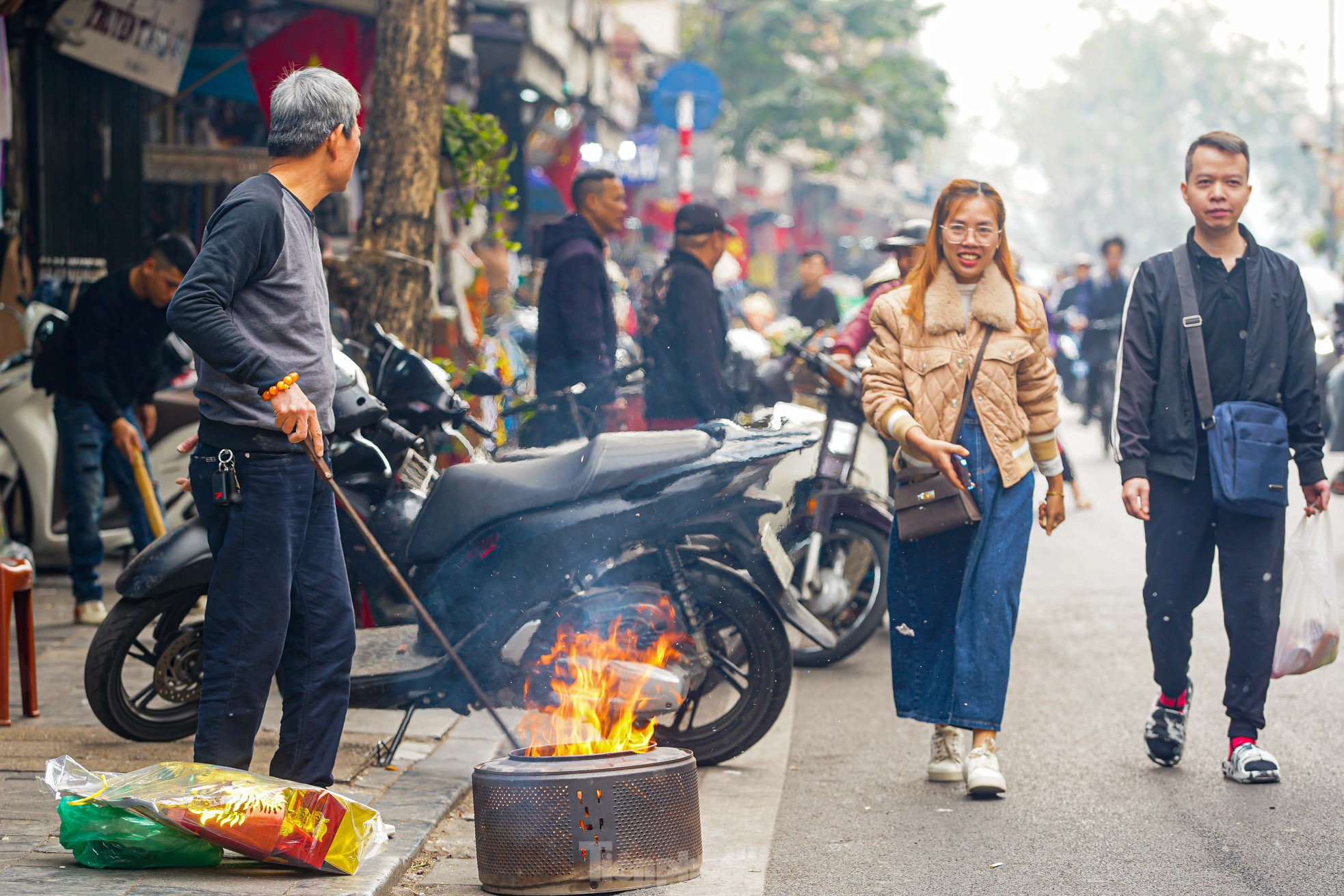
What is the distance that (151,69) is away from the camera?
9.45 metres

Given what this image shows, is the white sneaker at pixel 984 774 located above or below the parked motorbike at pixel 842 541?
below

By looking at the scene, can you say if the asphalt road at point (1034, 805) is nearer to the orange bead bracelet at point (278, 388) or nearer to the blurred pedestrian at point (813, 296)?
the orange bead bracelet at point (278, 388)

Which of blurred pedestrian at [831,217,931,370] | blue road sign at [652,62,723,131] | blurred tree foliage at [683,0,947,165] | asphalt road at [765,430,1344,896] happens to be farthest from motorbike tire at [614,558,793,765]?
blurred tree foliage at [683,0,947,165]

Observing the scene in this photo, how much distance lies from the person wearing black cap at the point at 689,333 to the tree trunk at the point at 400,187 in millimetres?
1080

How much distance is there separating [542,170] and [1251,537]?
1345cm

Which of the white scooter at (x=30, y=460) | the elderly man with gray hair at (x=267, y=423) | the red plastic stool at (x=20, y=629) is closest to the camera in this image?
the elderly man with gray hair at (x=267, y=423)

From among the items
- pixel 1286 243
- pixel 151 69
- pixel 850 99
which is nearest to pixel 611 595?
pixel 151 69

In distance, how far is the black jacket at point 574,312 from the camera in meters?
7.39

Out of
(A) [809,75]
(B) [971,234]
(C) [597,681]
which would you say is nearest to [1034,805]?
(C) [597,681]

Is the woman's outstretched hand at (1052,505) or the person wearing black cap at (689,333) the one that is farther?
the person wearing black cap at (689,333)

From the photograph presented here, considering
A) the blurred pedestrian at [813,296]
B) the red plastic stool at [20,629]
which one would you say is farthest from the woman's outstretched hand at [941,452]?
the blurred pedestrian at [813,296]

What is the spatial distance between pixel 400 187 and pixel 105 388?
63.8 inches

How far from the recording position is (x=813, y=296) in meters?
13.1

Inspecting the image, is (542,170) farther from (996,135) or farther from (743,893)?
(996,135)
